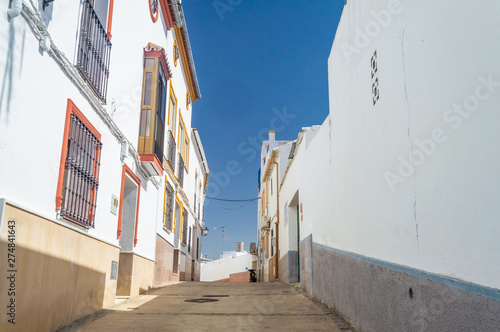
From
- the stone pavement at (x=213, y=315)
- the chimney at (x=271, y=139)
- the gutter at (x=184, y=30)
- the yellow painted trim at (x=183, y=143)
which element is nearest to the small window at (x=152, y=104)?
the gutter at (x=184, y=30)

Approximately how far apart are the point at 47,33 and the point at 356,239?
4.27 metres

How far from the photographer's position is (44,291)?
15.9ft

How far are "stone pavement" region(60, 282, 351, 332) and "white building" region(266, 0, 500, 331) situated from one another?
0.55 meters

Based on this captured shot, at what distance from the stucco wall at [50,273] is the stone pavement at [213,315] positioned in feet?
1.10

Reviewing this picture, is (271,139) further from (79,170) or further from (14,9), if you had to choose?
(14,9)

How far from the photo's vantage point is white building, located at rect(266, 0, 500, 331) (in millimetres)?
2742

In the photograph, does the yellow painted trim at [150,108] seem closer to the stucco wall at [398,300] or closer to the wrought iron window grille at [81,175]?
the wrought iron window grille at [81,175]

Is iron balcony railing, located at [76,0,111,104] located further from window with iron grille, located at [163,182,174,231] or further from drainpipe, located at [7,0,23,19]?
window with iron grille, located at [163,182,174,231]

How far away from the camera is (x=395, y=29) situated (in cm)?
439

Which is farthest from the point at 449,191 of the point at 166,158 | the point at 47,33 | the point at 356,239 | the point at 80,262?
the point at 166,158

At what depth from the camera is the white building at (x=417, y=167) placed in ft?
9.00

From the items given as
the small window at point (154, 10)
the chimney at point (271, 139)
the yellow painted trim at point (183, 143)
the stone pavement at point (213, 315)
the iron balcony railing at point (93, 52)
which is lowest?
the stone pavement at point (213, 315)

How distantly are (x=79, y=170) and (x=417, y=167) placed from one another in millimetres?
4303

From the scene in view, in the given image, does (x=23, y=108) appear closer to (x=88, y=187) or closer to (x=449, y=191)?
(x=88, y=187)
